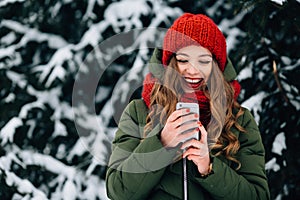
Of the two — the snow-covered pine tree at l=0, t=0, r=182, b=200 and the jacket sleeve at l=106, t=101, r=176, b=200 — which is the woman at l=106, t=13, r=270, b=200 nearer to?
the jacket sleeve at l=106, t=101, r=176, b=200

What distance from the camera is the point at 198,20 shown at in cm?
180

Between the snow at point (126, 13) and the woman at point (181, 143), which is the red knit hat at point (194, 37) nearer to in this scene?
the woman at point (181, 143)

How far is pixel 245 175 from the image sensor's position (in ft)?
5.79

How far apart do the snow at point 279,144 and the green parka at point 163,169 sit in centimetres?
130

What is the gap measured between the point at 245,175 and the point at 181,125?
0.32 metres

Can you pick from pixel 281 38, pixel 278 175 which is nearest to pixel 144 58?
pixel 281 38

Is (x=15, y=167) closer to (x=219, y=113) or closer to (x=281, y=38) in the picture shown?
(x=281, y=38)

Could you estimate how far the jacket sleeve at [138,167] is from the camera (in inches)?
64.8

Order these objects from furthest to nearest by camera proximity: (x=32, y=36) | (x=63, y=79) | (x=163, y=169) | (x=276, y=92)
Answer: (x=32, y=36), (x=63, y=79), (x=276, y=92), (x=163, y=169)

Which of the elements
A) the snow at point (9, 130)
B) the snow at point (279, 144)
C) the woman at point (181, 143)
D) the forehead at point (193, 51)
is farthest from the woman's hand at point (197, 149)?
the snow at point (9, 130)

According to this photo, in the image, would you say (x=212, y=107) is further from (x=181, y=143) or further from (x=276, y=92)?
(x=276, y=92)

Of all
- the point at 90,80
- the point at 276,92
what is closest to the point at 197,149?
the point at 276,92

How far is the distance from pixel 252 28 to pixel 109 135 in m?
1.08

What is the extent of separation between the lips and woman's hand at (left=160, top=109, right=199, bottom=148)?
0.18 metres
